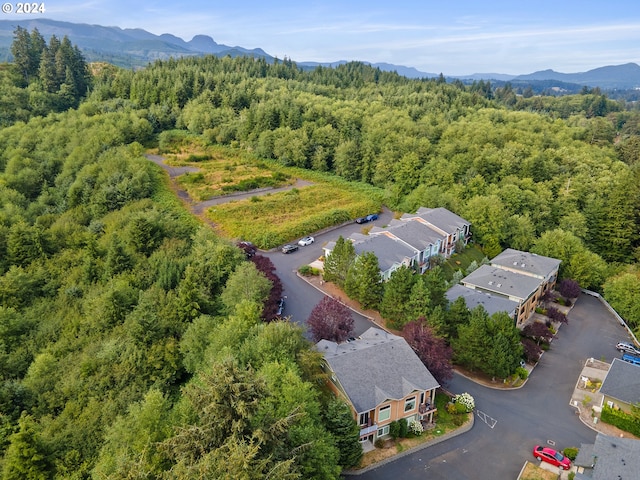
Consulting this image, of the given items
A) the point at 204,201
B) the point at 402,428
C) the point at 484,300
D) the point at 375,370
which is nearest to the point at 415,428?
the point at 402,428

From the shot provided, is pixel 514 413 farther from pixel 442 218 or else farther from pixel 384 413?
pixel 442 218

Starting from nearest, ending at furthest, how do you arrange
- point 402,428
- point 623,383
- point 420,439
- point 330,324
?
point 402,428
point 420,439
point 623,383
point 330,324

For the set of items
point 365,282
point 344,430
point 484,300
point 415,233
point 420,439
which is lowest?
point 420,439

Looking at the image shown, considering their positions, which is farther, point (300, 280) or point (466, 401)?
point (300, 280)

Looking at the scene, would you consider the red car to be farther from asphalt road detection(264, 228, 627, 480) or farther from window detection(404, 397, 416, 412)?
window detection(404, 397, 416, 412)

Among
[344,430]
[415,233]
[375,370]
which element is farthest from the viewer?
[415,233]

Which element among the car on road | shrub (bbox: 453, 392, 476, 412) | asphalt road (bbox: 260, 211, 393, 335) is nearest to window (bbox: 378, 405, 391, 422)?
shrub (bbox: 453, 392, 476, 412)

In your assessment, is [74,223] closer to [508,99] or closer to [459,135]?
[459,135]
